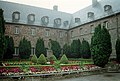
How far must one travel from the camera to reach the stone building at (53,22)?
29.2 m

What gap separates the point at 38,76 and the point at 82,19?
23.3 metres

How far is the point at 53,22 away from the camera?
123 feet

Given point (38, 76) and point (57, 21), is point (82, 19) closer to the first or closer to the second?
point (57, 21)

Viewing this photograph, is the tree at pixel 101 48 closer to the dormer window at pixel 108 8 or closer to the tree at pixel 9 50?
the dormer window at pixel 108 8

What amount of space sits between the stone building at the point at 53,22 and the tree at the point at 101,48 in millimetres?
5536

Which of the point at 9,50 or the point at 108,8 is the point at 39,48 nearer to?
the point at 9,50

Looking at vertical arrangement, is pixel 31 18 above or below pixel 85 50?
above

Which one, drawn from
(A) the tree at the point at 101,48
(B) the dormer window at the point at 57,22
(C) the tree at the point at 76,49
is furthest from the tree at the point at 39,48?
(A) the tree at the point at 101,48

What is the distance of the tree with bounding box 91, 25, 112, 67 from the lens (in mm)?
21234

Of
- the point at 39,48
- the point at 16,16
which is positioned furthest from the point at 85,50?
the point at 16,16

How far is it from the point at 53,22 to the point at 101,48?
59.5 ft

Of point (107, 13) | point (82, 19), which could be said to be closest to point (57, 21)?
point (82, 19)

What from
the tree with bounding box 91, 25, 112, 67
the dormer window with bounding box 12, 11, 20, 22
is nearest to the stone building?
the dormer window with bounding box 12, 11, 20, 22

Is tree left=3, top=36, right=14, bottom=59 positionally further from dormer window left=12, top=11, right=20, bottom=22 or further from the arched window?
the arched window
